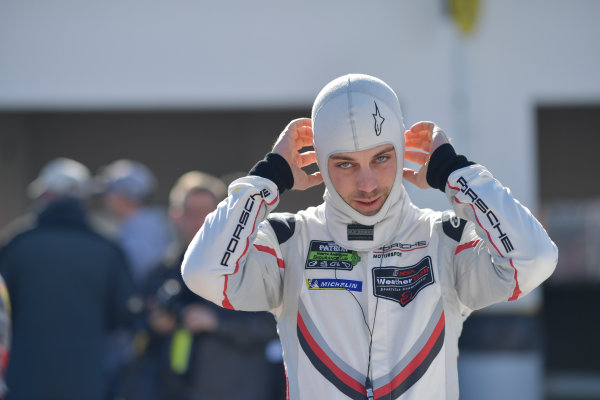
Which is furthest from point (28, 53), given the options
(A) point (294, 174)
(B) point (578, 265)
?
(B) point (578, 265)

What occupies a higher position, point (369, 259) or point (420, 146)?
point (420, 146)

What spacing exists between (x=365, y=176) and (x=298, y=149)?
0.29m

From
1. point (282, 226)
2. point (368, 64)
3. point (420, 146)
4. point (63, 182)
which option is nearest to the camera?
point (282, 226)

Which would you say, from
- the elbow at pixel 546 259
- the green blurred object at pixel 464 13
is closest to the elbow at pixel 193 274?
the elbow at pixel 546 259

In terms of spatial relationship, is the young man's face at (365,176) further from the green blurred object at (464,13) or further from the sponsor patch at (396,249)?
the green blurred object at (464,13)

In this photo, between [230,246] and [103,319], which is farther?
[103,319]

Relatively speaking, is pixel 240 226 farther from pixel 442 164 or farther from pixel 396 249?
pixel 442 164

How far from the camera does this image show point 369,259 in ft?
7.52

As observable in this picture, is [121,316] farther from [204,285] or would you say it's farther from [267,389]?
[204,285]

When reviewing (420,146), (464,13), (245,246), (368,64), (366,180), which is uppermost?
(464,13)

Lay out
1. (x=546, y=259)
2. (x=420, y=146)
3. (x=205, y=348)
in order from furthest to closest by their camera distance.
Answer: (x=205, y=348)
(x=420, y=146)
(x=546, y=259)

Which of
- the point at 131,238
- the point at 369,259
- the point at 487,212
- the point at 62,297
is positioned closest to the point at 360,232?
the point at 369,259

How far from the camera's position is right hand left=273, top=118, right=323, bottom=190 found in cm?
246

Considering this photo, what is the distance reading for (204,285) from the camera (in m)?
2.26
